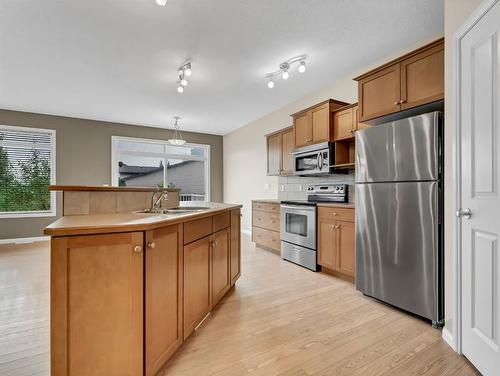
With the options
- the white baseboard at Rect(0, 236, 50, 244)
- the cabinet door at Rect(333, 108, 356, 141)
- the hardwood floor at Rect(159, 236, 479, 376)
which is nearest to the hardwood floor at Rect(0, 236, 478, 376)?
the hardwood floor at Rect(159, 236, 479, 376)

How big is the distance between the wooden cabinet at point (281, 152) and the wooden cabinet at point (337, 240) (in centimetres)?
129

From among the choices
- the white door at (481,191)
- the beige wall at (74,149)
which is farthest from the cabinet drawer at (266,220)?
the beige wall at (74,149)

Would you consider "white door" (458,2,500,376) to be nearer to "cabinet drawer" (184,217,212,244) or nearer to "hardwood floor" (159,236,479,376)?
"hardwood floor" (159,236,479,376)

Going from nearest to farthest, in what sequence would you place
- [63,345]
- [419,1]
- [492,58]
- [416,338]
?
[63,345], [492,58], [416,338], [419,1]

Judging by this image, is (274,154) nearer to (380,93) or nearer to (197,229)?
(380,93)

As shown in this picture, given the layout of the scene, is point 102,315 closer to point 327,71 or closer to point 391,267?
point 391,267

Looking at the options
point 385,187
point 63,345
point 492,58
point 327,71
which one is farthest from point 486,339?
point 327,71

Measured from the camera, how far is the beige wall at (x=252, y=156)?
474cm

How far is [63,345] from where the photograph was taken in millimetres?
1184

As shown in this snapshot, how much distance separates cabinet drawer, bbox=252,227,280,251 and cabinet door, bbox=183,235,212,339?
2312 mm

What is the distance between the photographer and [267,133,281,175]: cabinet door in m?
4.73

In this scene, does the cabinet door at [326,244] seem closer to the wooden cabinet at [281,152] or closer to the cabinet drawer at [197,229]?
the wooden cabinet at [281,152]

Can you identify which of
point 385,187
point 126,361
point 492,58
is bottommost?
point 126,361

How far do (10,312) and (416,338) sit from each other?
335cm
